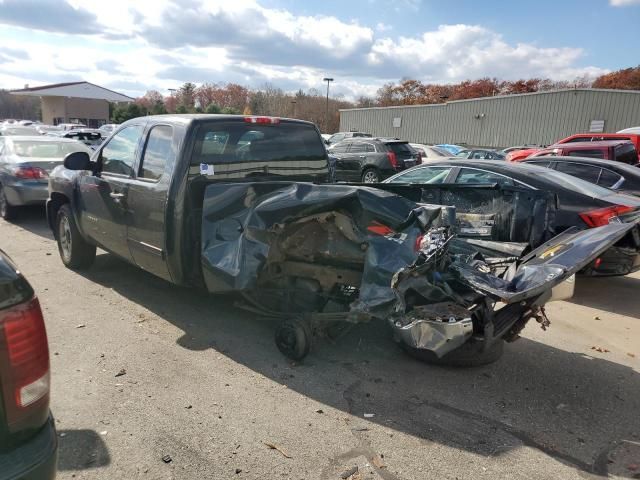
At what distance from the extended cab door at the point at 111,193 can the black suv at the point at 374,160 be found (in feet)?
37.2

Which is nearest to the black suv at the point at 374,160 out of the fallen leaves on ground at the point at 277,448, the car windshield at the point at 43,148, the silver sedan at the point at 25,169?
the car windshield at the point at 43,148

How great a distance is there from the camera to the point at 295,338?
158 inches

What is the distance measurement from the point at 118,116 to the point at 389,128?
34.6 m

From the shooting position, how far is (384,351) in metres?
4.41

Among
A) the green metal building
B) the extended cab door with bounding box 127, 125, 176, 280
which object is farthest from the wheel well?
the green metal building

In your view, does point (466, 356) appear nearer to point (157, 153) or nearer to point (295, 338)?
point (295, 338)

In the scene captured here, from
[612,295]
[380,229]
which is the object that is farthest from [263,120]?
[612,295]

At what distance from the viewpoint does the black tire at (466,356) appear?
159 inches

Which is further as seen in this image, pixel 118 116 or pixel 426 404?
pixel 118 116

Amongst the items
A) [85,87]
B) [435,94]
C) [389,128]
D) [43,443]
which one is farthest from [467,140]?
[85,87]

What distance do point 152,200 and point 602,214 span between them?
488 centimetres

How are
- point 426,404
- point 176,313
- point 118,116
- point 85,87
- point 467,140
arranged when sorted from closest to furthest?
1. point 426,404
2. point 176,313
3. point 467,140
4. point 118,116
5. point 85,87

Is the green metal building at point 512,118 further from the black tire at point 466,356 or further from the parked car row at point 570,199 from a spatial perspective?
the black tire at point 466,356

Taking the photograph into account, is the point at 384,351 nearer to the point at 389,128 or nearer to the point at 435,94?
the point at 389,128
